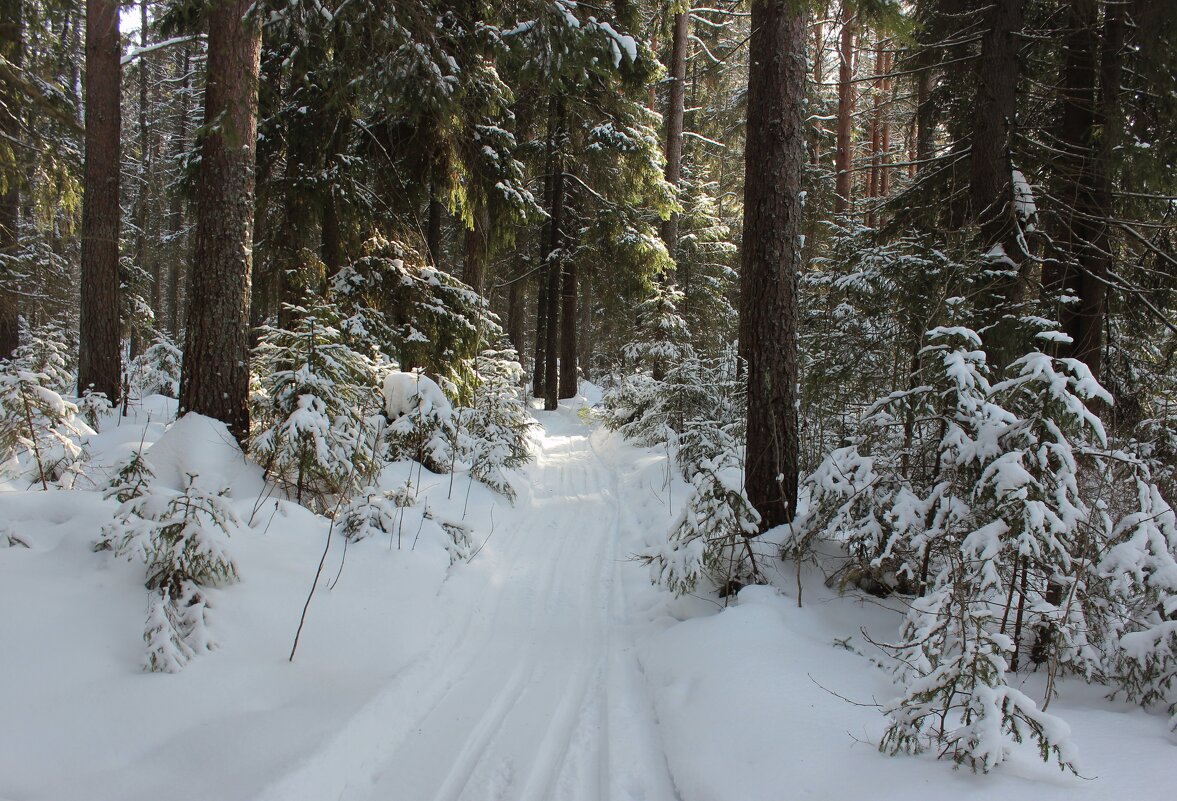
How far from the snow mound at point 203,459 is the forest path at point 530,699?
7.09ft

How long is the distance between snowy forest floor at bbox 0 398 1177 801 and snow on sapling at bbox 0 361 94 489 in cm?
Result: 42

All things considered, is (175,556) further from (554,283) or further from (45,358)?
(554,283)

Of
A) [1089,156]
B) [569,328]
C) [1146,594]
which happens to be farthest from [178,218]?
Result: [1146,594]

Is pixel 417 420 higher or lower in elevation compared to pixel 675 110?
lower

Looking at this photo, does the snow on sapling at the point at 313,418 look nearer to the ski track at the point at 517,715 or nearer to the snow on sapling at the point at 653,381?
the ski track at the point at 517,715

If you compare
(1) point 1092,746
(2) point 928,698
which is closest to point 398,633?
(2) point 928,698

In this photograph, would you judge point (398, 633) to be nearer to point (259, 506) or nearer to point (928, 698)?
point (259, 506)

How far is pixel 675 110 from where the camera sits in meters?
14.0

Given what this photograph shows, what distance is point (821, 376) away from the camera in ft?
22.6

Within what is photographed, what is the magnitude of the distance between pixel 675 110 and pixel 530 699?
14.1 metres

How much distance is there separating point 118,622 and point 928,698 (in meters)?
→ 4.11

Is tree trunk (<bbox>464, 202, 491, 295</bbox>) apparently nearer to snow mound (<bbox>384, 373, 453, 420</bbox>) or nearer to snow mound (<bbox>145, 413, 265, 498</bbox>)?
snow mound (<bbox>384, 373, 453, 420</bbox>)

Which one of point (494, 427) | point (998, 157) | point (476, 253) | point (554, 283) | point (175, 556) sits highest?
point (554, 283)

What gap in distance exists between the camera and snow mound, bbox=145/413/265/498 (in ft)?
16.3
